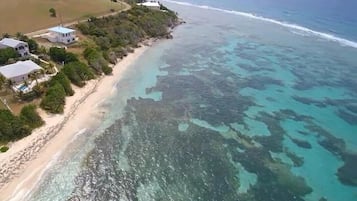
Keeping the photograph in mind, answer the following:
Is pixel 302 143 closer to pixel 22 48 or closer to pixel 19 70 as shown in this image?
pixel 19 70

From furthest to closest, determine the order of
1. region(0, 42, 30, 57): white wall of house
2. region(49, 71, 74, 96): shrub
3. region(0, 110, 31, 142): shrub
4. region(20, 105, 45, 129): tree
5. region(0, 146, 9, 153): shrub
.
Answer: region(0, 42, 30, 57): white wall of house
region(49, 71, 74, 96): shrub
region(20, 105, 45, 129): tree
region(0, 110, 31, 142): shrub
region(0, 146, 9, 153): shrub

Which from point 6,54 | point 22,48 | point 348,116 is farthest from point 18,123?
point 348,116

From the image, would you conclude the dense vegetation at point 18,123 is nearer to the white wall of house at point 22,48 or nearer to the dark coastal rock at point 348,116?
the white wall of house at point 22,48

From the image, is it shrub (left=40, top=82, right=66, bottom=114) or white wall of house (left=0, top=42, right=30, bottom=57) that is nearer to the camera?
shrub (left=40, top=82, right=66, bottom=114)

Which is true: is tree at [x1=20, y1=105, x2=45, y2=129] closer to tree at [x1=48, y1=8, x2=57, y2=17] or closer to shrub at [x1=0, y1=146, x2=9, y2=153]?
shrub at [x1=0, y1=146, x2=9, y2=153]

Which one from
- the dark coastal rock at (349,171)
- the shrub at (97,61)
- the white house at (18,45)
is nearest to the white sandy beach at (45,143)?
the shrub at (97,61)

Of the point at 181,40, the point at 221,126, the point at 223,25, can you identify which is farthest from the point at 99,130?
the point at 223,25

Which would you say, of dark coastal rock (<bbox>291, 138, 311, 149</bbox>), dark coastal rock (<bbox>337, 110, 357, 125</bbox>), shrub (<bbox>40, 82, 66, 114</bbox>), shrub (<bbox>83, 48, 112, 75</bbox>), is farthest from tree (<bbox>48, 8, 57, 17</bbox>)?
dark coastal rock (<bbox>337, 110, 357, 125</bbox>)

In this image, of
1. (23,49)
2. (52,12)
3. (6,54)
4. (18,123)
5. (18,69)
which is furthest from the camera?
(52,12)
